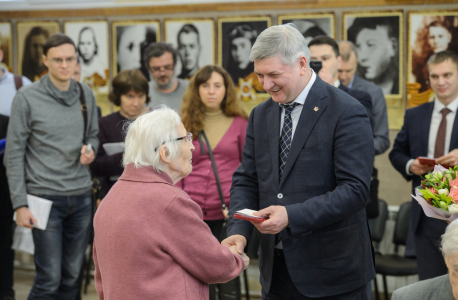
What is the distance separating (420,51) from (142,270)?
4391 millimetres

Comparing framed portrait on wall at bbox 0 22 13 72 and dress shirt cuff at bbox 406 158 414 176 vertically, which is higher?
framed portrait on wall at bbox 0 22 13 72

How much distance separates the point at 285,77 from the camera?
251 centimetres

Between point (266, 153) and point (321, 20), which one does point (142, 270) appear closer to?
point (266, 153)

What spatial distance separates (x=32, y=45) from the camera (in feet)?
22.1

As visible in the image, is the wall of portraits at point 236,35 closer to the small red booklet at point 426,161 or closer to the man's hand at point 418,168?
the man's hand at point 418,168

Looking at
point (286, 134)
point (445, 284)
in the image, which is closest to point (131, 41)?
point (286, 134)

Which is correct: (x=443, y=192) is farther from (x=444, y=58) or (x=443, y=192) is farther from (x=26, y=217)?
(x=26, y=217)

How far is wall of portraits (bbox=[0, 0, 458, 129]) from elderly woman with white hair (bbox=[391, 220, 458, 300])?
377cm

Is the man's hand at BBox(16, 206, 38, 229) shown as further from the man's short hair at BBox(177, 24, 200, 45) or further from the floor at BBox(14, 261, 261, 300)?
the man's short hair at BBox(177, 24, 200, 45)

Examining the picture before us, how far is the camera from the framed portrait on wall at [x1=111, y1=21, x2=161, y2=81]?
6336mm

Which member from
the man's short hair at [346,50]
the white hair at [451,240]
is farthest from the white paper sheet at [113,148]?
the white hair at [451,240]

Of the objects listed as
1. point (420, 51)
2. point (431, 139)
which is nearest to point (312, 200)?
point (431, 139)

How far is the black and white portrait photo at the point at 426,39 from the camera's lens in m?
5.33

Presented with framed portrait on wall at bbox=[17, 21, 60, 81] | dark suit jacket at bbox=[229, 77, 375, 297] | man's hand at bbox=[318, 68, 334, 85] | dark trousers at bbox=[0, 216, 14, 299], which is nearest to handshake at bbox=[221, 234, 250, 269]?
dark suit jacket at bbox=[229, 77, 375, 297]
